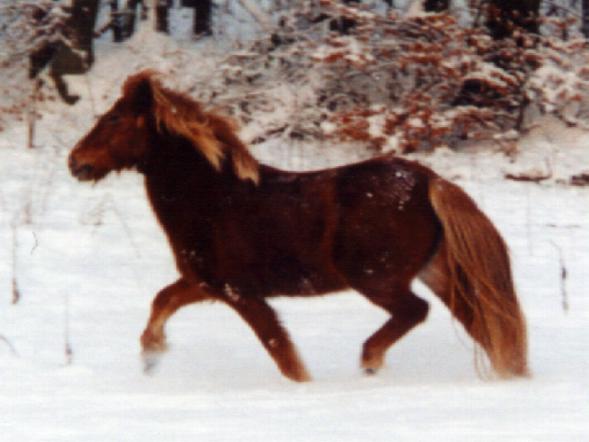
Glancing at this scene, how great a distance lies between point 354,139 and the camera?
42.8ft

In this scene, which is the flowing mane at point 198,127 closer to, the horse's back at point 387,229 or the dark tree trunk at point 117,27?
the horse's back at point 387,229

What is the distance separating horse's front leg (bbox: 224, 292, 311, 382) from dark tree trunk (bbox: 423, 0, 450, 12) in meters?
9.21

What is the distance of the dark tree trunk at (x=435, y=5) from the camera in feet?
47.5

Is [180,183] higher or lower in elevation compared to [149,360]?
higher

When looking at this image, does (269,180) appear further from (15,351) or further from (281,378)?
(15,351)

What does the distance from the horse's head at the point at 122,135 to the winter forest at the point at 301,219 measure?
0.11 meters

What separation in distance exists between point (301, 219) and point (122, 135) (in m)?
1.04

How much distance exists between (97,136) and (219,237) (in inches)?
33.9

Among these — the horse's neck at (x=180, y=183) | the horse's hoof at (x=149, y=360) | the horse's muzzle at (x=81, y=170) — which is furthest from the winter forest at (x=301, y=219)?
the horse's muzzle at (x=81, y=170)

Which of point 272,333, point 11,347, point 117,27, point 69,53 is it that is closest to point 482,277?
point 272,333

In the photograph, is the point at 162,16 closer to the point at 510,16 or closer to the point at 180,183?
the point at 510,16

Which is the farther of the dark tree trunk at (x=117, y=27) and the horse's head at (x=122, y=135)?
the dark tree trunk at (x=117, y=27)

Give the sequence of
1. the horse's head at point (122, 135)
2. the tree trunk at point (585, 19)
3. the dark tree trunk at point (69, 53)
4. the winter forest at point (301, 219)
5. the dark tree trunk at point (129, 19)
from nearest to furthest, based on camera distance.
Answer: the winter forest at point (301, 219) → the horse's head at point (122, 135) → the dark tree trunk at point (69, 53) → the tree trunk at point (585, 19) → the dark tree trunk at point (129, 19)

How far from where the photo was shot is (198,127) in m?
6.11
